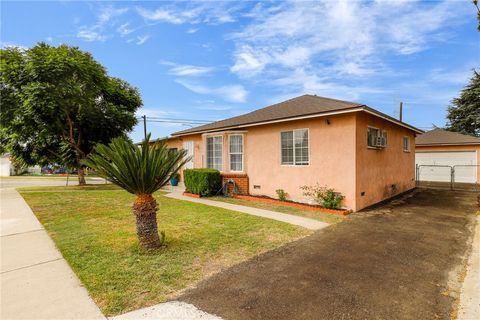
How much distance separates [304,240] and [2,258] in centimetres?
559

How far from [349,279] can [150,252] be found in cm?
332

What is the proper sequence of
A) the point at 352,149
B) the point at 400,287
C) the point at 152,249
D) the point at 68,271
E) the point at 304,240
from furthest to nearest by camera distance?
the point at 352,149 → the point at 304,240 → the point at 152,249 → the point at 68,271 → the point at 400,287

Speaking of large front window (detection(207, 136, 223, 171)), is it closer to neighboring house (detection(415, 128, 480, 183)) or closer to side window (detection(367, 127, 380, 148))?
side window (detection(367, 127, 380, 148))

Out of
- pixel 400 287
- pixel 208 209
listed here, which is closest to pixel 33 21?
pixel 208 209

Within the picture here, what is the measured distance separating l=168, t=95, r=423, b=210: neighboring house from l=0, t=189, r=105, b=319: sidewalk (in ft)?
25.0

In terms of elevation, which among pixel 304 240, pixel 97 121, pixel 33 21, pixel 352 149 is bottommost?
pixel 304 240

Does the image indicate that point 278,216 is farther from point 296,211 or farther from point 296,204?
point 296,204

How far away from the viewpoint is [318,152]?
9.03m

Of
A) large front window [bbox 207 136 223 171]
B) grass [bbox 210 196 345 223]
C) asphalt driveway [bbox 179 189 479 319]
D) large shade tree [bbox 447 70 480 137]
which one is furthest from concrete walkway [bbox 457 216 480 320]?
large shade tree [bbox 447 70 480 137]

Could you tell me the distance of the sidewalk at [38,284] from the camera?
109 inches

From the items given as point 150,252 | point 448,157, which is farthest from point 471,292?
point 448,157

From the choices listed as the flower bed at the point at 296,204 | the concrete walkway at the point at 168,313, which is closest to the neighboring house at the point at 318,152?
the flower bed at the point at 296,204

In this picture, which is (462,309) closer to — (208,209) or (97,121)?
(208,209)

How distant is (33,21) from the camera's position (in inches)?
352
